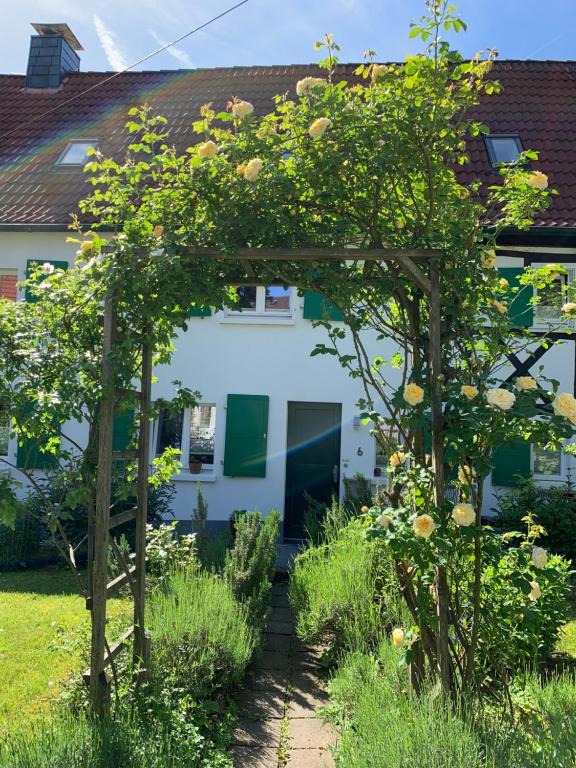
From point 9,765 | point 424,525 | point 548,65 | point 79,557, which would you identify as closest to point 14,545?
point 79,557

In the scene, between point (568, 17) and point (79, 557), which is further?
point (79, 557)

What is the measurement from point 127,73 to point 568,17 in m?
9.05

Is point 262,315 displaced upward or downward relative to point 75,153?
downward

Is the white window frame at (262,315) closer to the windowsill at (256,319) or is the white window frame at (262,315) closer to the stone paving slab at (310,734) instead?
the windowsill at (256,319)

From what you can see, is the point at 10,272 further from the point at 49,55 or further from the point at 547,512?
the point at 547,512

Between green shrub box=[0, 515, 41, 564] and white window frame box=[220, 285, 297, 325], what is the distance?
146 inches

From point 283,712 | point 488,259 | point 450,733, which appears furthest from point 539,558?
point 283,712

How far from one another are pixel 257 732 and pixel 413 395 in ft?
6.71

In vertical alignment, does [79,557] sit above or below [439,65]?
below

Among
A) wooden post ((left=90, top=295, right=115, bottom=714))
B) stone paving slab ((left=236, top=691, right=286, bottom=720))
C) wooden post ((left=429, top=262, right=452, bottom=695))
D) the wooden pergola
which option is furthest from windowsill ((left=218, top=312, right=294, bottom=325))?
wooden post ((left=429, top=262, right=452, bottom=695))

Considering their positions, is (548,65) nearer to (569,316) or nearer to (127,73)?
(127,73)

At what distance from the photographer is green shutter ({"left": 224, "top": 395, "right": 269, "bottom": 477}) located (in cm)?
895

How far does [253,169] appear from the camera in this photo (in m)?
2.85

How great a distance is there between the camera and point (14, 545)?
7.45 metres
